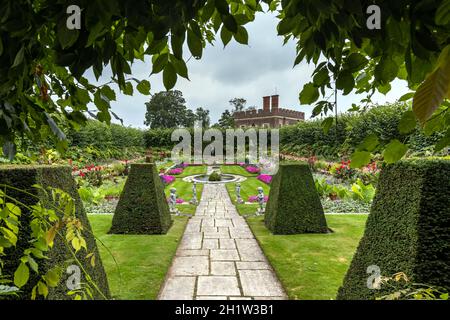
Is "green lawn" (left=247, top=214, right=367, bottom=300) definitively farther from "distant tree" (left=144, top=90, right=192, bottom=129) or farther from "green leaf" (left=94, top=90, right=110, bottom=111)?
"distant tree" (left=144, top=90, right=192, bottom=129)

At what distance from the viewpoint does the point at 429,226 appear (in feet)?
7.86

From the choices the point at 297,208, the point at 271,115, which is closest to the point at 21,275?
the point at 297,208

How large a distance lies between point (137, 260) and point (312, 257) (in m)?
3.24

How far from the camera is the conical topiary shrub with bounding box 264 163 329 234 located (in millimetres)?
7227

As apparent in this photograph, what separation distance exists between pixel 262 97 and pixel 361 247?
4943 cm

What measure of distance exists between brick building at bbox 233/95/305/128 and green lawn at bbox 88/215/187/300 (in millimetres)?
41984

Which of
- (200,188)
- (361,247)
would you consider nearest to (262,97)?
(200,188)

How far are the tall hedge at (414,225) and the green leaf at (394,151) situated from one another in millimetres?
1669

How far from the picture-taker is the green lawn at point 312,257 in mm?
4508

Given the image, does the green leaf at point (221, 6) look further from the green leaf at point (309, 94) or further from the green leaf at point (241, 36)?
the green leaf at point (309, 94)

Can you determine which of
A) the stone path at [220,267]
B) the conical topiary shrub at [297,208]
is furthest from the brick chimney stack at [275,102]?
the conical topiary shrub at [297,208]

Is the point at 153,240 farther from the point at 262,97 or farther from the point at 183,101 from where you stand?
the point at 183,101

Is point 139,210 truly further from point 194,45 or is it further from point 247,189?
point 247,189

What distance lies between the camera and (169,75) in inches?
37.9
